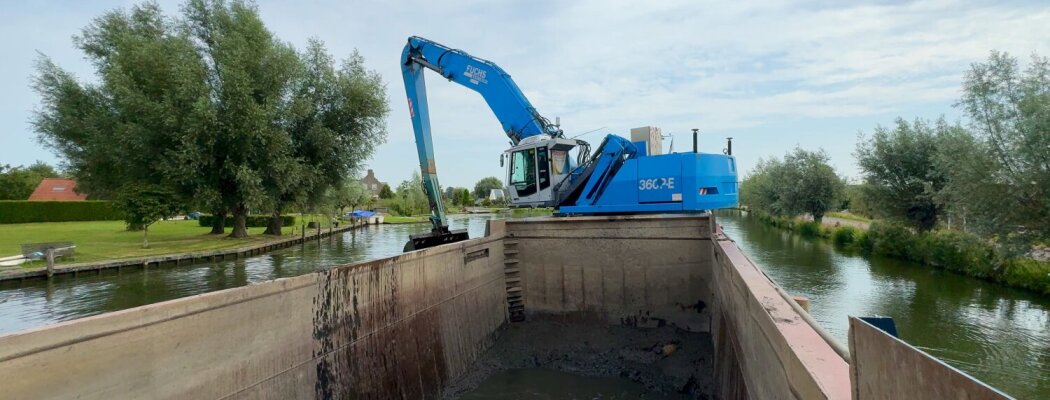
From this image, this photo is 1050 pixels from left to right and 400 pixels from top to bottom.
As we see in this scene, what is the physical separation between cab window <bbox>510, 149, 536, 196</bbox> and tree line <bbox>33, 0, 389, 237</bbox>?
1561cm

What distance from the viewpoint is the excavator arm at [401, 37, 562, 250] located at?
1182cm

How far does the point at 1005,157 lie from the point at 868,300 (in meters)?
4.93

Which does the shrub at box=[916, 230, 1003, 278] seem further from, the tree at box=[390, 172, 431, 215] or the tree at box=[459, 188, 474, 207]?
the tree at box=[459, 188, 474, 207]

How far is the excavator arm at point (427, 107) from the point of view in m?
11.8

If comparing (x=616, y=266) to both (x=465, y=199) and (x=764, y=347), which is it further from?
(x=465, y=199)

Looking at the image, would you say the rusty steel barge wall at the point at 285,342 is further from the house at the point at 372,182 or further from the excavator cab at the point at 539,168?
the house at the point at 372,182

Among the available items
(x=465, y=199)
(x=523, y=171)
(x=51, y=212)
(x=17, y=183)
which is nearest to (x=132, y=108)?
(x=523, y=171)

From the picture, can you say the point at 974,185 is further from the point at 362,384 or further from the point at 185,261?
the point at 185,261

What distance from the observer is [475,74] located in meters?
12.5

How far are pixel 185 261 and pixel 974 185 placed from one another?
25.9m

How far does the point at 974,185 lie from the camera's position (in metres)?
13.5

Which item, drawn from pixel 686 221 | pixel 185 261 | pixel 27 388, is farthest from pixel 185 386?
pixel 185 261

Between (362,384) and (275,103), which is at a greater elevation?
(275,103)

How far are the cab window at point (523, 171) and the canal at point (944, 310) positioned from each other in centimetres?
594
